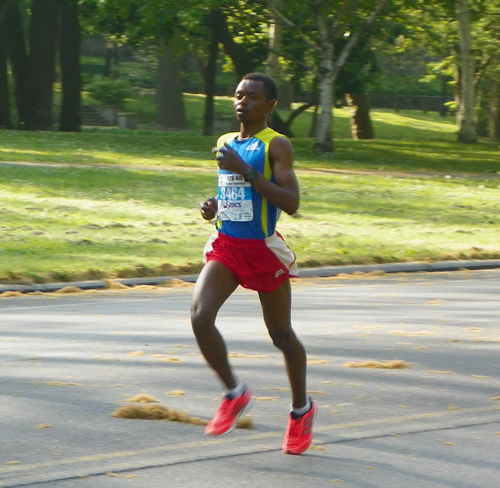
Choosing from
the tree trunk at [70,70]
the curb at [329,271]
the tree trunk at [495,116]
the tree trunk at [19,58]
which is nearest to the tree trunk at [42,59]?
the tree trunk at [19,58]

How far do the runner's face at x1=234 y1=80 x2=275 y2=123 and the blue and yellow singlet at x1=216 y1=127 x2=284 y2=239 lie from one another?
3.7 inches

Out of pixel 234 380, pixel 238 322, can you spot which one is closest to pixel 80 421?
pixel 234 380

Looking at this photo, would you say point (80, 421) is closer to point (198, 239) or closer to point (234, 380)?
point (234, 380)

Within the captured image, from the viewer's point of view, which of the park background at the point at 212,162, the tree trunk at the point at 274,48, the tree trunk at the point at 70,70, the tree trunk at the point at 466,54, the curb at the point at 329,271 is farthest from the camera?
the tree trunk at the point at 70,70

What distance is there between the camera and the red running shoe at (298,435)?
5.18 meters

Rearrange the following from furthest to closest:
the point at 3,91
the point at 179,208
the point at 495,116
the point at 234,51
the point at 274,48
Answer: the point at 495,116
the point at 3,91
the point at 234,51
the point at 274,48
the point at 179,208

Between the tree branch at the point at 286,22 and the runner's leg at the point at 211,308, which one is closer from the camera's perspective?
the runner's leg at the point at 211,308

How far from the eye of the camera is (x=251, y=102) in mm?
5223

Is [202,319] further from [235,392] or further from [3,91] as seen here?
[3,91]

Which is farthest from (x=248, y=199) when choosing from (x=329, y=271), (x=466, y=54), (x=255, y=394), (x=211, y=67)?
(x=211, y=67)

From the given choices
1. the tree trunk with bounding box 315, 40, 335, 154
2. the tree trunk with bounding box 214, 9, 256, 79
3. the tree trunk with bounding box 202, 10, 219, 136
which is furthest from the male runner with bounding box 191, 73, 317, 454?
the tree trunk with bounding box 214, 9, 256, 79

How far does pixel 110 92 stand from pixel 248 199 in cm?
5810

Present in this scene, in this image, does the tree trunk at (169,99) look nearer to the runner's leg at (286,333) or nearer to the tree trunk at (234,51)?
the tree trunk at (234,51)

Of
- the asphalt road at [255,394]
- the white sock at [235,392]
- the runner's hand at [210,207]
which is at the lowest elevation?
the asphalt road at [255,394]
